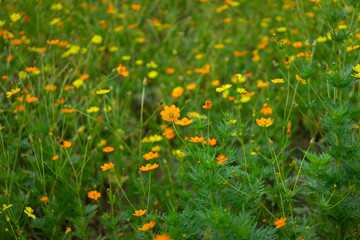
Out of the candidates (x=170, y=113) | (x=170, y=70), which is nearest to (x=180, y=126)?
(x=170, y=70)

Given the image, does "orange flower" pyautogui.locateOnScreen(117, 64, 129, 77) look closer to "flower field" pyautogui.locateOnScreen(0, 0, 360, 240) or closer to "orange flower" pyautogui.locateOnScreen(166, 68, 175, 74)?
"flower field" pyautogui.locateOnScreen(0, 0, 360, 240)

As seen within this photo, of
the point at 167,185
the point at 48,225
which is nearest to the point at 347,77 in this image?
the point at 167,185

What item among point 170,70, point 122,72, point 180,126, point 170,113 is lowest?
point 180,126

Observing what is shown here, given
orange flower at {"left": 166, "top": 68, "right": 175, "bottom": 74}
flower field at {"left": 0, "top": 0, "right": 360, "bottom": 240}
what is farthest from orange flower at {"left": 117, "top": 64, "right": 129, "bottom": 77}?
orange flower at {"left": 166, "top": 68, "right": 175, "bottom": 74}

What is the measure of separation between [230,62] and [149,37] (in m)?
0.92

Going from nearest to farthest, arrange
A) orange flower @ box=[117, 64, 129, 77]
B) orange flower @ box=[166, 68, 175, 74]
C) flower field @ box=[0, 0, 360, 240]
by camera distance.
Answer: flower field @ box=[0, 0, 360, 240]
orange flower @ box=[117, 64, 129, 77]
orange flower @ box=[166, 68, 175, 74]

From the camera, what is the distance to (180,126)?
260 cm

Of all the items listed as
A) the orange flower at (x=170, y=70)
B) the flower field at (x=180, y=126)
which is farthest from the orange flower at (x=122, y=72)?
the orange flower at (x=170, y=70)

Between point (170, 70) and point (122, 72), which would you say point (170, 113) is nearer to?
point (122, 72)

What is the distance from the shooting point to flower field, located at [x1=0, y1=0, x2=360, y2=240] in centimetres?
145

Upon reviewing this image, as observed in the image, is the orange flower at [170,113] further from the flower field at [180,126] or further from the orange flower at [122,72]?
the orange flower at [122,72]

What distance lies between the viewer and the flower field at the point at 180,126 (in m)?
1.45

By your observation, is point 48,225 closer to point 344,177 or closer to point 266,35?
point 344,177

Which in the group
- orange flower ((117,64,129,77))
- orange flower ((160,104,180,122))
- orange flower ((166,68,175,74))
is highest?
orange flower ((160,104,180,122))
